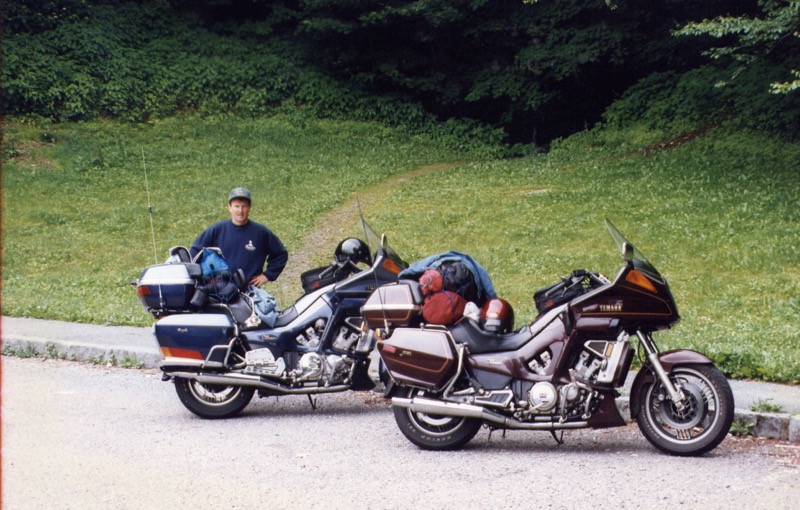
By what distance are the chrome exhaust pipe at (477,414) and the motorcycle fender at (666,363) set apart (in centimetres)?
39

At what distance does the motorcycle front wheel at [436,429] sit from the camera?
22.1ft

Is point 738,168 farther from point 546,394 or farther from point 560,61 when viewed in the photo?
point 546,394

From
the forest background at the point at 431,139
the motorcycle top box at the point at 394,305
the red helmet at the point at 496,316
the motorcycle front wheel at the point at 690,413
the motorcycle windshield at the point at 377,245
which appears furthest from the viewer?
the forest background at the point at 431,139

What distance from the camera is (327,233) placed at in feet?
66.5

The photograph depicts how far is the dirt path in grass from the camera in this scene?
16.7 metres

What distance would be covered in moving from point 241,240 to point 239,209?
283 mm

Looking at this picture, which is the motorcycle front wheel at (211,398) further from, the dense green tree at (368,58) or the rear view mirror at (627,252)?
the dense green tree at (368,58)

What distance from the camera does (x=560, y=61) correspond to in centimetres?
3350

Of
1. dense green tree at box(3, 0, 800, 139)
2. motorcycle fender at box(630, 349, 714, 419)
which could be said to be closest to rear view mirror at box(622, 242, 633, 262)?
motorcycle fender at box(630, 349, 714, 419)

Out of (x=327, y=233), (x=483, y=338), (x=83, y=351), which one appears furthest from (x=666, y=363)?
(x=327, y=233)

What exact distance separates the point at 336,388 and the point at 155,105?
26.3 m

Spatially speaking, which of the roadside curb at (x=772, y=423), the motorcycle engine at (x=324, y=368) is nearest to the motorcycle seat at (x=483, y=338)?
the motorcycle engine at (x=324, y=368)

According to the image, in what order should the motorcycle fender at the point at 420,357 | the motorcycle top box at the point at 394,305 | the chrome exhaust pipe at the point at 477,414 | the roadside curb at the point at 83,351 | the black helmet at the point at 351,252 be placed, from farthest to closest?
the roadside curb at the point at 83,351
the black helmet at the point at 351,252
the motorcycle top box at the point at 394,305
the motorcycle fender at the point at 420,357
the chrome exhaust pipe at the point at 477,414

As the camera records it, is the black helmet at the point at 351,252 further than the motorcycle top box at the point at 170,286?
Yes
